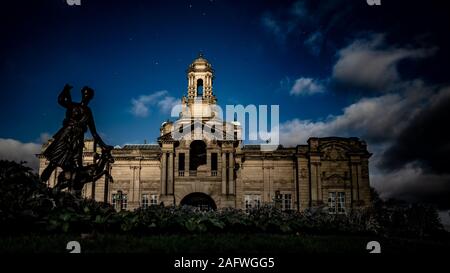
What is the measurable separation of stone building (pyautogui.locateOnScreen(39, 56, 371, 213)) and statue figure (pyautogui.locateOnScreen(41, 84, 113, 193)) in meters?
24.8

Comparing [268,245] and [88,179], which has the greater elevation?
[88,179]

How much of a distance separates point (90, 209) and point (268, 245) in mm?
5016

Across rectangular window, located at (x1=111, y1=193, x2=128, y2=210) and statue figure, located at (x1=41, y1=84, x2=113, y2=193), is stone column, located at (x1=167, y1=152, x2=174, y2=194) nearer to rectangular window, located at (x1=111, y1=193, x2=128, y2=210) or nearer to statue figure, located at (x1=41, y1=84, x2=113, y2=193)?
rectangular window, located at (x1=111, y1=193, x2=128, y2=210)

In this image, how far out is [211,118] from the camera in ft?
148

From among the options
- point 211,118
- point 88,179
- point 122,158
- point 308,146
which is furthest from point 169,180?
point 88,179

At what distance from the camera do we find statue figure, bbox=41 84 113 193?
12.6 metres

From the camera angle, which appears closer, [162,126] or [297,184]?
[297,184]

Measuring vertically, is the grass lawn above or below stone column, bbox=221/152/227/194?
below

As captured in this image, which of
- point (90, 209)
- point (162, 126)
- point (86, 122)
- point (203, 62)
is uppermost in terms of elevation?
point (203, 62)

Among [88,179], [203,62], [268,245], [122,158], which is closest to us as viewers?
[268,245]

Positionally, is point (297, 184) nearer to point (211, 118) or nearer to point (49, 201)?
point (211, 118)

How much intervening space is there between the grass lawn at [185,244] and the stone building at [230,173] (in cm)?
2734

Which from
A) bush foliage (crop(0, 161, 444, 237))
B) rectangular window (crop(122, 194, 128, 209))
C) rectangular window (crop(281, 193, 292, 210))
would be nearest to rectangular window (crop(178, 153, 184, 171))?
rectangular window (crop(122, 194, 128, 209))

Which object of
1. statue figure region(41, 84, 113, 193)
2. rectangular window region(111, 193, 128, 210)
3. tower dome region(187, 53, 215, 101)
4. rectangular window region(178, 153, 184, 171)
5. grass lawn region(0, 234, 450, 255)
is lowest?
grass lawn region(0, 234, 450, 255)
